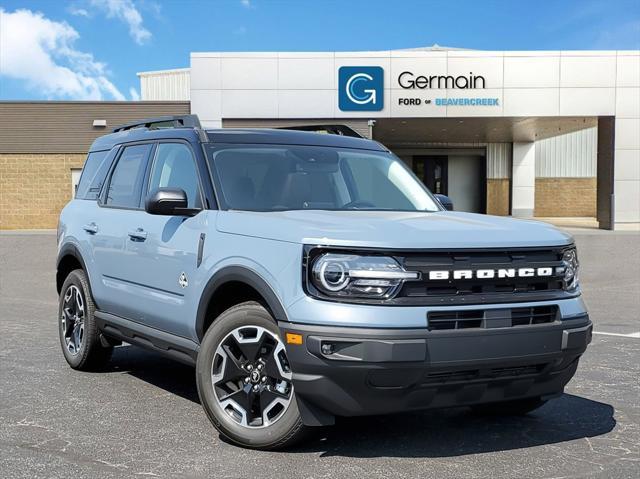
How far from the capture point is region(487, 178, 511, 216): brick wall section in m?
40.5

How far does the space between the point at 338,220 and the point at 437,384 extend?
1.02 m

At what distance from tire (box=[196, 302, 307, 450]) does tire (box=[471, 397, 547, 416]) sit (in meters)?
1.47

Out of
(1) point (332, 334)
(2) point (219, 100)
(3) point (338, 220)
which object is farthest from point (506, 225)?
(2) point (219, 100)

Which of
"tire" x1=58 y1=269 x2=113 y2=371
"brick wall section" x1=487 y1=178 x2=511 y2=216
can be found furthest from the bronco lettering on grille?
"brick wall section" x1=487 y1=178 x2=511 y2=216

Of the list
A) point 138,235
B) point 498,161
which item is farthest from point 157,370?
point 498,161

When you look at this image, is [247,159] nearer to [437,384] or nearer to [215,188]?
[215,188]

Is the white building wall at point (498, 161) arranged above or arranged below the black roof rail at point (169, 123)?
above

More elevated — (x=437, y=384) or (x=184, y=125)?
(x=184, y=125)

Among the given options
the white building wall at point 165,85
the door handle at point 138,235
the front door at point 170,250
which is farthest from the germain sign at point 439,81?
the door handle at point 138,235

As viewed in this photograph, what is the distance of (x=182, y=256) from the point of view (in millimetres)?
4922

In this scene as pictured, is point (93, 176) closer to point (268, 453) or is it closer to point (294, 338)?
point (268, 453)

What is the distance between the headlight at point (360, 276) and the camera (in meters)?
3.83

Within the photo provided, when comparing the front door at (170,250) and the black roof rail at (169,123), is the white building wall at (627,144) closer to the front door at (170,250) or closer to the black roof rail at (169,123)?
the black roof rail at (169,123)

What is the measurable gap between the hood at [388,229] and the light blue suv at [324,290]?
11mm
